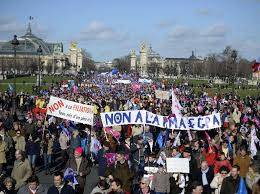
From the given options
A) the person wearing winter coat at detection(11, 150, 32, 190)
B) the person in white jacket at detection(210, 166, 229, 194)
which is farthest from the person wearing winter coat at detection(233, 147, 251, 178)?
the person wearing winter coat at detection(11, 150, 32, 190)

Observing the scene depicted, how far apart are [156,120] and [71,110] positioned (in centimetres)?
280

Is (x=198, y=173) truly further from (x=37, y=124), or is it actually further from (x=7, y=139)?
(x=37, y=124)

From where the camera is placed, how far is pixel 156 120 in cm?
1473

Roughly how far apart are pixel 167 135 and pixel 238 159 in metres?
4.34

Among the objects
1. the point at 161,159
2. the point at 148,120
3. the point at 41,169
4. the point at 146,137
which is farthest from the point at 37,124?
the point at 161,159

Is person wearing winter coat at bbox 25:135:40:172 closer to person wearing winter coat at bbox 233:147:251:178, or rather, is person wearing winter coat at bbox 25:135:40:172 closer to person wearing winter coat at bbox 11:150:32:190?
person wearing winter coat at bbox 11:150:32:190

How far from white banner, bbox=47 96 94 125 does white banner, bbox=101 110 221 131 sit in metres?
1.18

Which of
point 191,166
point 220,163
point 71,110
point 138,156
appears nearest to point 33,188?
point 191,166

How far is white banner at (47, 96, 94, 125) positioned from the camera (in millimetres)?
A: 15656

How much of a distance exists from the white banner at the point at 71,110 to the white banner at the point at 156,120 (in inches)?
46.6

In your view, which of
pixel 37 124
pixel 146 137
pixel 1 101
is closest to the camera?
pixel 146 137

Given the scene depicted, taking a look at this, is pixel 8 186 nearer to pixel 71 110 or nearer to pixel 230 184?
pixel 230 184

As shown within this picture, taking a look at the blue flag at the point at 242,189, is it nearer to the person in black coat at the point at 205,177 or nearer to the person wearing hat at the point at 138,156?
the person in black coat at the point at 205,177

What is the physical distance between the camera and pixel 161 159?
41.5 feet
